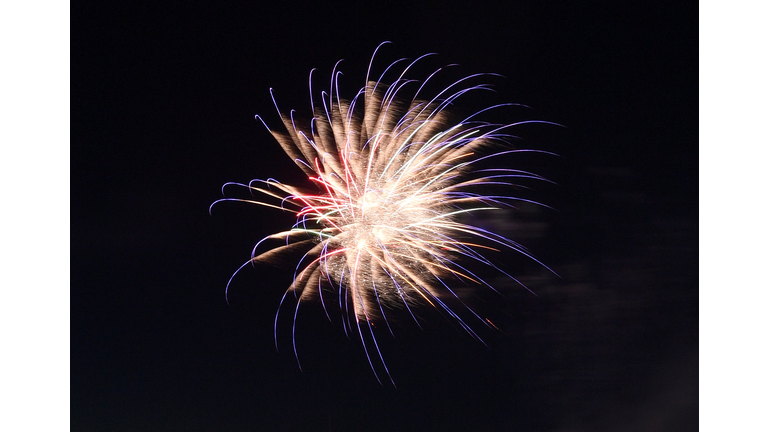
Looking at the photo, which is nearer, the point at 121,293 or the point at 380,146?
the point at 380,146

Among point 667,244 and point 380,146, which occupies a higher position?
point 380,146

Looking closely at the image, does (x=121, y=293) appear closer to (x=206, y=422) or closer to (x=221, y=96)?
(x=206, y=422)

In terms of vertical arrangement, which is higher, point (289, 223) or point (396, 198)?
point (396, 198)

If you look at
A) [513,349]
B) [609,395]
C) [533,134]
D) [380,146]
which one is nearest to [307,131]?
[380,146]
